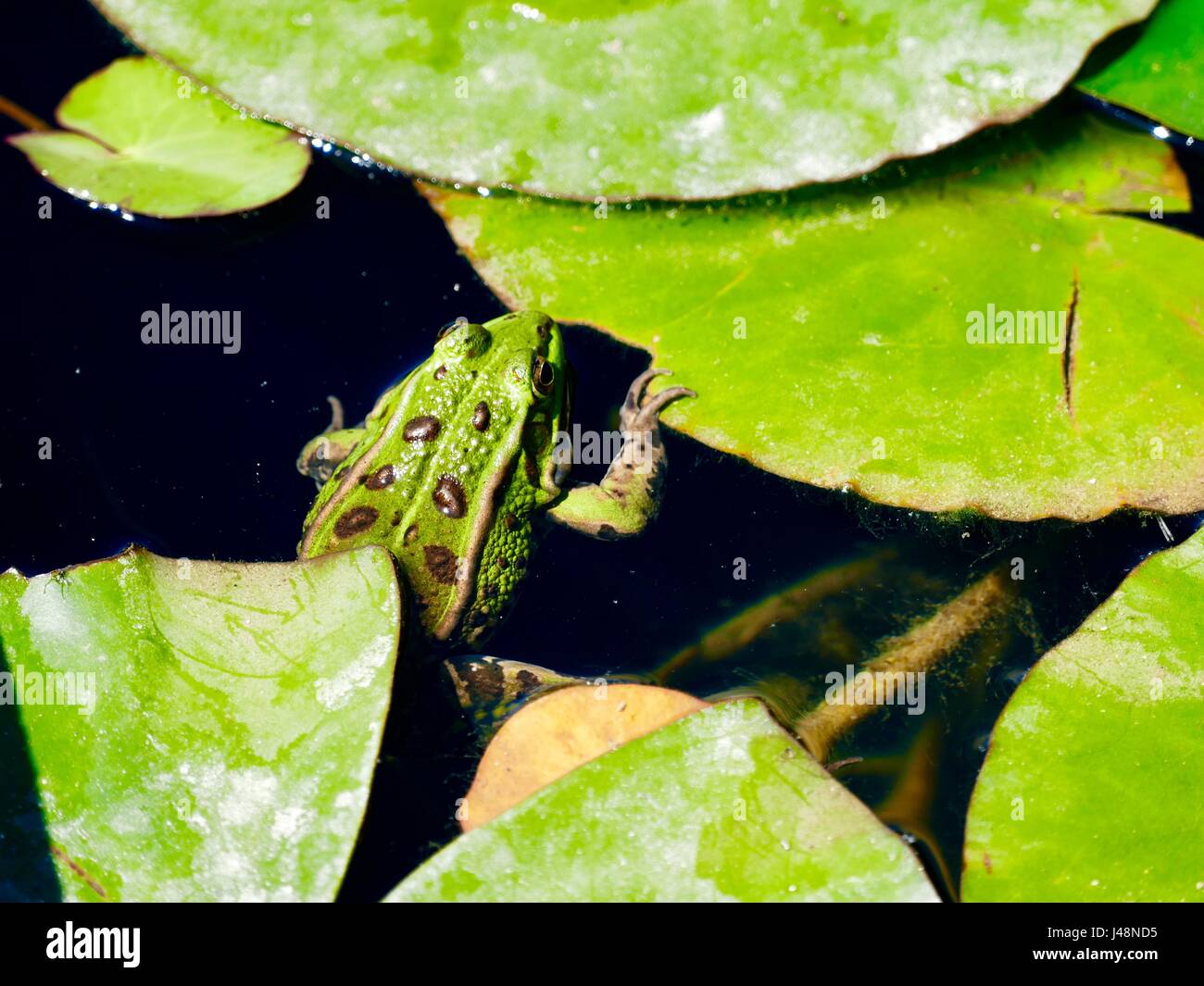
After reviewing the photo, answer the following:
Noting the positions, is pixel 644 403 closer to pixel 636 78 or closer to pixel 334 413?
pixel 636 78

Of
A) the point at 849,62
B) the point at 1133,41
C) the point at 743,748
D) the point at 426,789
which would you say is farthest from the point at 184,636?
the point at 1133,41

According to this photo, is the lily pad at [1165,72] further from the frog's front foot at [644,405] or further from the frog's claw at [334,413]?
the frog's claw at [334,413]

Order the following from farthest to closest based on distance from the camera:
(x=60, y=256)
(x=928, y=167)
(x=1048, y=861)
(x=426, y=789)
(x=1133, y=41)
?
1. (x=60, y=256)
2. (x=928, y=167)
3. (x=1133, y=41)
4. (x=426, y=789)
5. (x=1048, y=861)

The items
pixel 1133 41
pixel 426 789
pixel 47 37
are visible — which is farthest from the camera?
pixel 47 37

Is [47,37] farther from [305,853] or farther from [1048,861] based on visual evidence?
[1048,861]

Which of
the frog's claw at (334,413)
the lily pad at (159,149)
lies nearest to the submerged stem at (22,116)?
the lily pad at (159,149)

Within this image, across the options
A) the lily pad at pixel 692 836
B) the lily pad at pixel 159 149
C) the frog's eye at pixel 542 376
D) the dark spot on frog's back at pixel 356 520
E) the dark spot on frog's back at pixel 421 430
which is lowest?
the lily pad at pixel 692 836

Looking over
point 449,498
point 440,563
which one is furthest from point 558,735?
point 449,498
